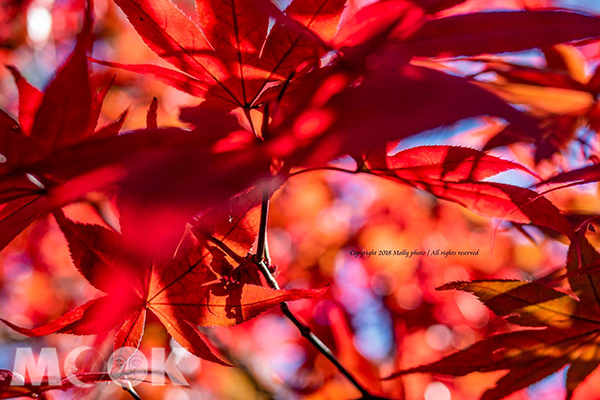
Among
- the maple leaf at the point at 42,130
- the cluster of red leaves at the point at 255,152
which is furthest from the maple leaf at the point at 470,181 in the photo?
the maple leaf at the point at 42,130

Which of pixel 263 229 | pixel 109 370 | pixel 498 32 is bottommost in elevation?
pixel 109 370

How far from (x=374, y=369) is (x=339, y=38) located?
2.92 feet

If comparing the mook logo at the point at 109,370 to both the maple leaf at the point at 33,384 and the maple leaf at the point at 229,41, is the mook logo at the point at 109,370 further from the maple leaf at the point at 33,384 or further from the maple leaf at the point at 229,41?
the maple leaf at the point at 229,41

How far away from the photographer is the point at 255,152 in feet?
1.28

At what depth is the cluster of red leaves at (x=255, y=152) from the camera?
0.34 metres

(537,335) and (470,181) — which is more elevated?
(470,181)

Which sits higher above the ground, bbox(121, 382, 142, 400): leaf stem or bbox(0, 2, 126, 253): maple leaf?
bbox(0, 2, 126, 253): maple leaf

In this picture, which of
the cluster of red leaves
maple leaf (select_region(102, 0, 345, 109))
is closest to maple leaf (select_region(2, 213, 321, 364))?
the cluster of red leaves

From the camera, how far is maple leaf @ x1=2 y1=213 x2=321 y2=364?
1.47 feet

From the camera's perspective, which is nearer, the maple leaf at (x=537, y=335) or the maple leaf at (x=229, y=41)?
the maple leaf at (x=229, y=41)

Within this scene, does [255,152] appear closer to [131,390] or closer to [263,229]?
[263,229]

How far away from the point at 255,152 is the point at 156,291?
0.21 meters

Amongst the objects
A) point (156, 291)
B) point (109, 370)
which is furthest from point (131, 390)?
point (156, 291)

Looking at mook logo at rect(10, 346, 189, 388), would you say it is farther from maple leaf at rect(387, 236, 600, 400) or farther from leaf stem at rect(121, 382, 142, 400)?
maple leaf at rect(387, 236, 600, 400)
